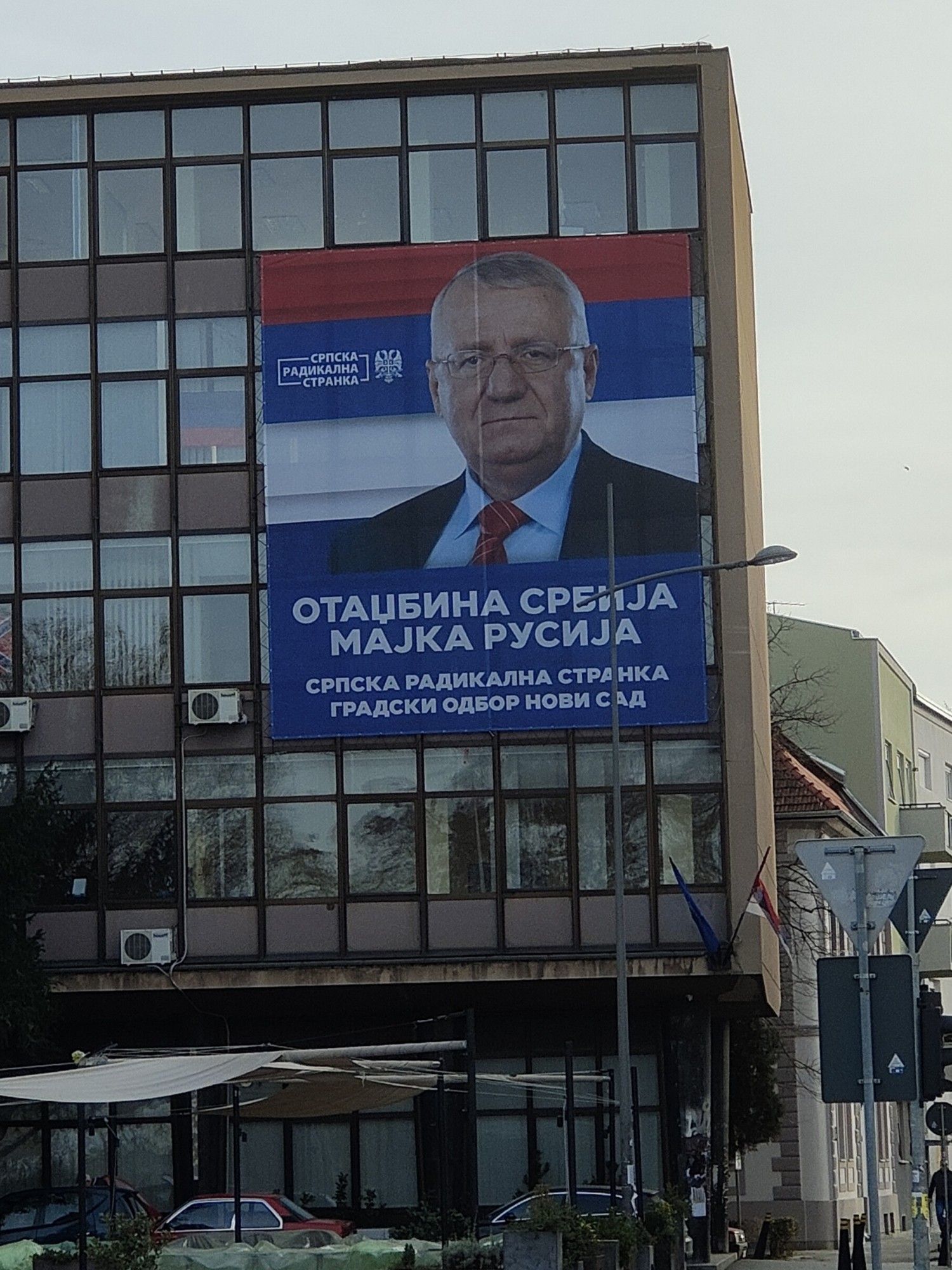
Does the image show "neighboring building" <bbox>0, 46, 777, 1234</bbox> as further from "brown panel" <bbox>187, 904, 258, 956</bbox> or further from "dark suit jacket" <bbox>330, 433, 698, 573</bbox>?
"dark suit jacket" <bbox>330, 433, 698, 573</bbox>

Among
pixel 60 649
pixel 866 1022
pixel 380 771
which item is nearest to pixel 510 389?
pixel 380 771

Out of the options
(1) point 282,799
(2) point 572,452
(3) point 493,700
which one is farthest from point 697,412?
Result: (1) point 282,799

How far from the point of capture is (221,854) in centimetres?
3900

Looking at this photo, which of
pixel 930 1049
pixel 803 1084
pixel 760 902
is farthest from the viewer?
pixel 803 1084

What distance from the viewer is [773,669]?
70000 mm

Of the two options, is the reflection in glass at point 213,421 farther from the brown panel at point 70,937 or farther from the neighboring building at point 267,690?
the brown panel at point 70,937

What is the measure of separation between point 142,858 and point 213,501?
624cm

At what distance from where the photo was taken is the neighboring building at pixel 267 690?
38688 mm

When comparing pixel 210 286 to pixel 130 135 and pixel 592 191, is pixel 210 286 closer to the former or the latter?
pixel 130 135

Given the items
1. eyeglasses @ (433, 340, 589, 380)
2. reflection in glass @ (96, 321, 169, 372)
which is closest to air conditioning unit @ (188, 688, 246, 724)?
reflection in glass @ (96, 321, 169, 372)

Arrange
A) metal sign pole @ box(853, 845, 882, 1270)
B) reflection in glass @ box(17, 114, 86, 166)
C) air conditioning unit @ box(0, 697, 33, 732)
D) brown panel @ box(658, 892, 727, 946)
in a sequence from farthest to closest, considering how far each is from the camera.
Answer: reflection in glass @ box(17, 114, 86, 166), air conditioning unit @ box(0, 697, 33, 732), brown panel @ box(658, 892, 727, 946), metal sign pole @ box(853, 845, 882, 1270)

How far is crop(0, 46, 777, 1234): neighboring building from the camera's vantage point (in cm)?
3869

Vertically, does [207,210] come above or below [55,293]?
above

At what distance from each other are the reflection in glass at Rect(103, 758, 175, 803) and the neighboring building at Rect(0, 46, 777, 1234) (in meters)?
0.05
